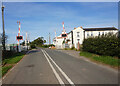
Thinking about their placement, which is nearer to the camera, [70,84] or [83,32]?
[70,84]

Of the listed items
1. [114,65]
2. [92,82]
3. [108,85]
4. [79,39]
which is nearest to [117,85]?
[108,85]

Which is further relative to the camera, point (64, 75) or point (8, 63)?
point (8, 63)

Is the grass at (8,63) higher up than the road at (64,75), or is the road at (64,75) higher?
the road at (64,75)

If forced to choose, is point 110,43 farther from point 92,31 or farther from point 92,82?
point 92,31

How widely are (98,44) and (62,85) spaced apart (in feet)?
31.3

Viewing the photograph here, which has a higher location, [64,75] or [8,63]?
[64,75]

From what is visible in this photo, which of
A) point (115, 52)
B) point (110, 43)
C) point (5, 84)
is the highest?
point (110, 43)

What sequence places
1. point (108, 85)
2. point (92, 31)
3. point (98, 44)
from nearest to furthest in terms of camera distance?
point (108, 85) → point (98, 44) → point (92, 31)

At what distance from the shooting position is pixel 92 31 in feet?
156

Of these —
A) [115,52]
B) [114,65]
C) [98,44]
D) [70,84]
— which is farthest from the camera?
[98,44]

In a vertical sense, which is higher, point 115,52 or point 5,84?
point 115,52

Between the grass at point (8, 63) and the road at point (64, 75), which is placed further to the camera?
the grass at point (8, 63)

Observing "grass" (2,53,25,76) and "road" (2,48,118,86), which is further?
"grass" (2,53,25,76)

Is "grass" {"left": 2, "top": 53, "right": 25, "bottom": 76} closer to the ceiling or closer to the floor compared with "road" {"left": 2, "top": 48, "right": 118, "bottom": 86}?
closer to the floor
